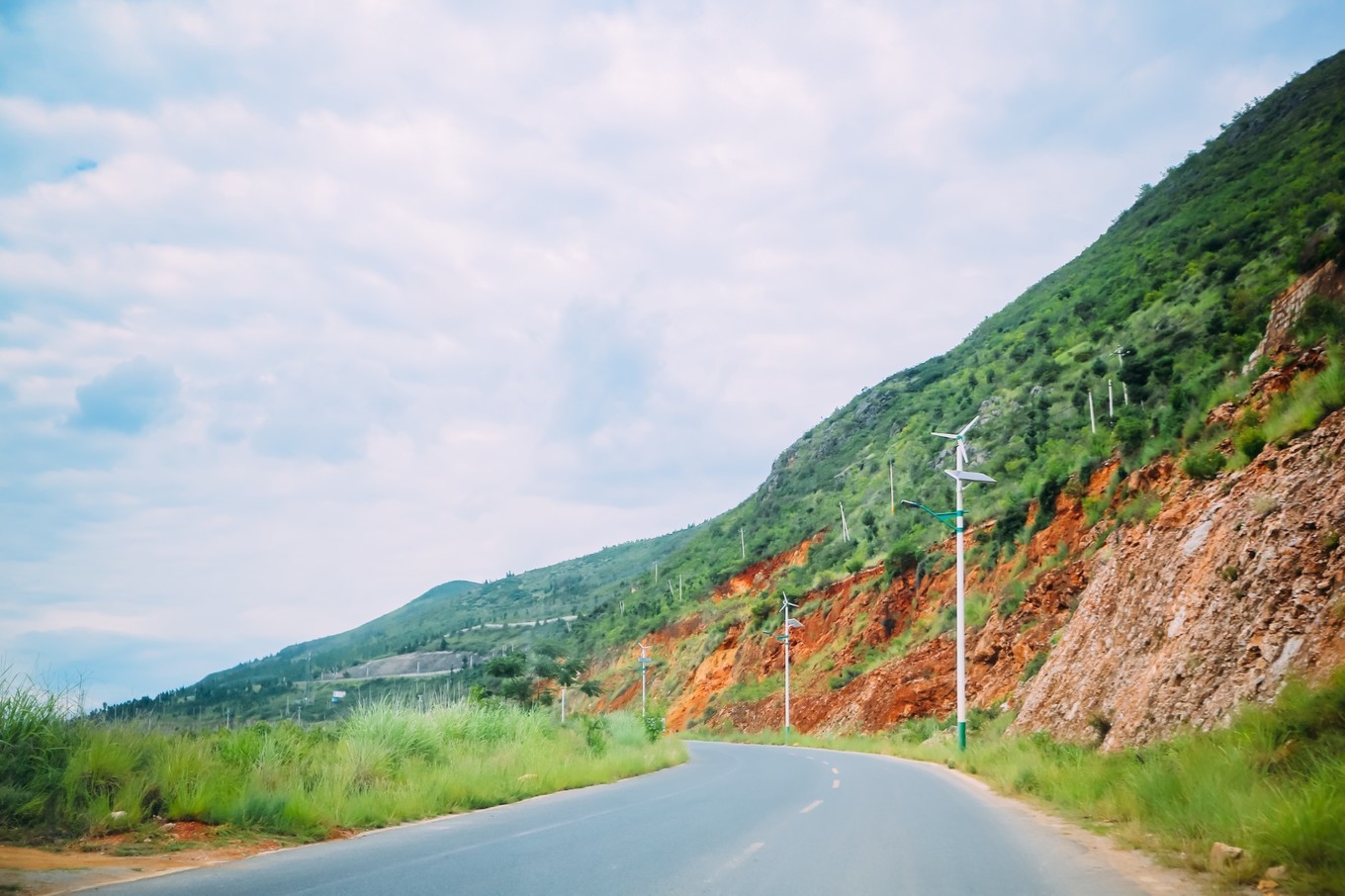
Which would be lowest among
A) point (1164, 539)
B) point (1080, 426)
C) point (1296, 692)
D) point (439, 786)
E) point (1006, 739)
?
point (1006, 739)

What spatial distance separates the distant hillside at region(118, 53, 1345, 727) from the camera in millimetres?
29984

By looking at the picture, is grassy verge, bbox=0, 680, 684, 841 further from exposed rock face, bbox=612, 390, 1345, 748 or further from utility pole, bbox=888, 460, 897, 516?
utility pole, bbox=888, 460, 897, 516

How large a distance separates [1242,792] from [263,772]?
38.4 feet

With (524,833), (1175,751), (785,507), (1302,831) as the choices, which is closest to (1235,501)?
(1175,751)

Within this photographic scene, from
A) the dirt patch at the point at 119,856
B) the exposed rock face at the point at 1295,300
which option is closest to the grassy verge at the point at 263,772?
the dirt patch at the point at 119,856

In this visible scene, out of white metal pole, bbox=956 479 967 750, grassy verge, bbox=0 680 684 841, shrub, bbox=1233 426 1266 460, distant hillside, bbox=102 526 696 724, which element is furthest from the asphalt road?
distant hillside, bbox=102 526 696 724

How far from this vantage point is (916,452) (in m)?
70.1

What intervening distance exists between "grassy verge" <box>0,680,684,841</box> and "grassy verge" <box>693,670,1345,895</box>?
30.3 feet

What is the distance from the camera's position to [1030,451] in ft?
158

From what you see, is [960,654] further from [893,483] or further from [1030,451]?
[893,483]

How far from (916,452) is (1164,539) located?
164 feet

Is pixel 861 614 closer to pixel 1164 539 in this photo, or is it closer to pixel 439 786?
pixel 1164 539

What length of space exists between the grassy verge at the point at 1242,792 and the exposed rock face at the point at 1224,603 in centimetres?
120

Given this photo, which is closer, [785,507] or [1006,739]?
[1006,739]
